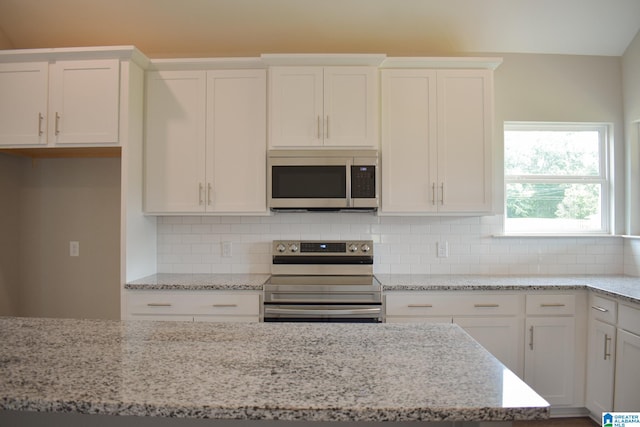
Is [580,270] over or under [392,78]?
under

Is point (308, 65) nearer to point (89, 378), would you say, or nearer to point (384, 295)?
point (384, 295)

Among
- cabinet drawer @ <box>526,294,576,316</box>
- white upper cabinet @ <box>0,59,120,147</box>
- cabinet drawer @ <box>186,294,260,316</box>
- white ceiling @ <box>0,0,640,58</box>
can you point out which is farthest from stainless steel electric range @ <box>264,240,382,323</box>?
white ceiling @ <box>0,0,640,58</box>

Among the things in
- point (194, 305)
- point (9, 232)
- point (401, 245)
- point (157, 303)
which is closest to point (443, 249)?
point (401, 245)

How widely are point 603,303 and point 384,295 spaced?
137cm

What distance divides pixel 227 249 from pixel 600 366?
2.73 metres

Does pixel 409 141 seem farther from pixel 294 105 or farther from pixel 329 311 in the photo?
pixel 329 311

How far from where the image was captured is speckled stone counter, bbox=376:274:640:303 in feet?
8.19

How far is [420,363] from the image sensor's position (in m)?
1.05

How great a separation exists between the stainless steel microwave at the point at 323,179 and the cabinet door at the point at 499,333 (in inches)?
40.8

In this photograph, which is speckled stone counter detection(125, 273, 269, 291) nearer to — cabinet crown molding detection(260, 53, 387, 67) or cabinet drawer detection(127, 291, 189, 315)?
cabinet drawer detection(127, 291, 189, 315)

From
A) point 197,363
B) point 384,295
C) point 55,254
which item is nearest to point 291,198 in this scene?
point 384,295

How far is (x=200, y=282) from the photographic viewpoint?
107 inches

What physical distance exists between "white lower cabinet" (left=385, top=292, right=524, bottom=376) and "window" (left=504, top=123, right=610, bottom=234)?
870 millimetres

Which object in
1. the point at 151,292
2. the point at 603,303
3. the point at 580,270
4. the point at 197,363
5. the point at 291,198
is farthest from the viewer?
the point at 580,270
